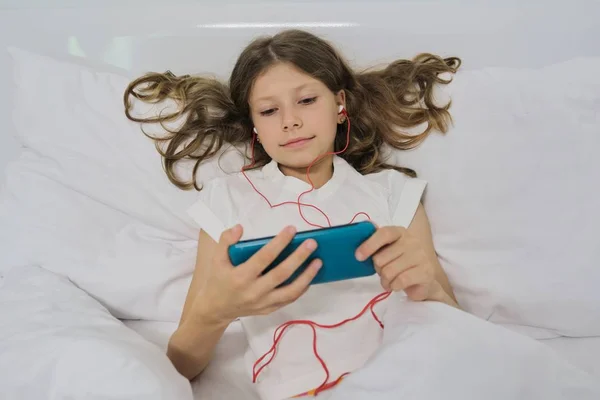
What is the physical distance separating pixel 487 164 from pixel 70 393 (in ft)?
2.58

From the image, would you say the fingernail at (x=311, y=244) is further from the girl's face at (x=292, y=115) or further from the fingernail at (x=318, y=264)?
the girl's face at (x=292, y=115)

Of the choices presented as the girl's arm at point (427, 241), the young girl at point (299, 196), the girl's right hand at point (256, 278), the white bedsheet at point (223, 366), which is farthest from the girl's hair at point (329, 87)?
the girl's right hand at point (256, 278)

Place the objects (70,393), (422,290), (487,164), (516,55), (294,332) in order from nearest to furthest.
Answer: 1. (70,393)
2. (422,290)
3. (294,332)
4. (487,164)
5. (516,55)

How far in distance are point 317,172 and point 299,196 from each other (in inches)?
3.3

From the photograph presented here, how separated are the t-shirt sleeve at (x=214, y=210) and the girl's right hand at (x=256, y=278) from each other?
231 mm

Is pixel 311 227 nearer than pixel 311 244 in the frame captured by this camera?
No

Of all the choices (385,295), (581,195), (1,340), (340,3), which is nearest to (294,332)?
(385,295)

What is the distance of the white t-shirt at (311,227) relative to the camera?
895 mm

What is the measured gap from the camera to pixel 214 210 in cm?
102

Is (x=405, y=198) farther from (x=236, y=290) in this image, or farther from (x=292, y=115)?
(x=236, y=290)

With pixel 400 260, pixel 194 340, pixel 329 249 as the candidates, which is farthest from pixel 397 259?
pixel 194 340

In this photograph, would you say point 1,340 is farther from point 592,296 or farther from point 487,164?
point 592,296

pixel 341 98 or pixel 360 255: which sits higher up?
pixel 341 98

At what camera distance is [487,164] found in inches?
40.8
